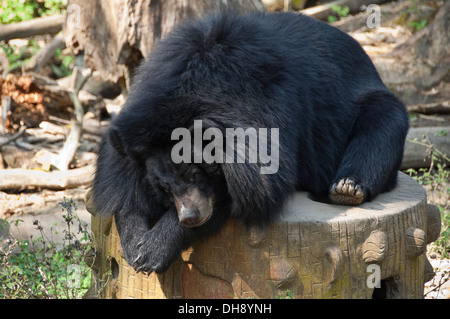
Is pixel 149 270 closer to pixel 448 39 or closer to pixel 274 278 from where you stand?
pixel 274 278

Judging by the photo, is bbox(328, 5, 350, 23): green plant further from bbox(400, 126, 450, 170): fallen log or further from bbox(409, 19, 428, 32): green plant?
bbox(400, 126, 450, 170): fallen log

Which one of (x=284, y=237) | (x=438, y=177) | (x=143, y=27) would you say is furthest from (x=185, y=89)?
(x=438, y=177)

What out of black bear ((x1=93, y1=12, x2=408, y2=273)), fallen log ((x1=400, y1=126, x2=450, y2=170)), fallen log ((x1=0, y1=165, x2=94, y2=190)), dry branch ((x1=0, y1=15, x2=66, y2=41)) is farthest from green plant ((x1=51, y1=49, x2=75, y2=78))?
black bear ((x1=93, y1=12, x2=408, y2=273))

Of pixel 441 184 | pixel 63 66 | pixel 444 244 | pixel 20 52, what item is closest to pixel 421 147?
pixel 441 184

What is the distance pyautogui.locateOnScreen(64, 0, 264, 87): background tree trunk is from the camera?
6281 millimetres

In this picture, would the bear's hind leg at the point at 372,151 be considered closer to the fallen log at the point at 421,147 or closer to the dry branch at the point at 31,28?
the fallen log at the point at 421,147

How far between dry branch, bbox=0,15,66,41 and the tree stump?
688cm

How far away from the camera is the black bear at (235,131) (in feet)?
10.8

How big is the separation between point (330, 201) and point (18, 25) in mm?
7311

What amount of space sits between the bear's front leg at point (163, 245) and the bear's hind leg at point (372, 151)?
968 millimetres

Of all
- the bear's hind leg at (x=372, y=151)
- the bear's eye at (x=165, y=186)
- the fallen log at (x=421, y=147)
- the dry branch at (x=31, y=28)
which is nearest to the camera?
the bear's eye at (x=165, y=186)

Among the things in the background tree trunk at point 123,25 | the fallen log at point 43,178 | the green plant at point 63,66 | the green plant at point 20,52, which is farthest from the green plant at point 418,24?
the green plant at point 20,52

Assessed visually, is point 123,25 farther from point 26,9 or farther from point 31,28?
point 26,9

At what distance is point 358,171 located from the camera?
12.9 ft
